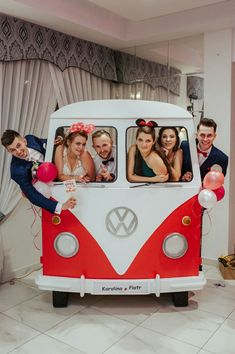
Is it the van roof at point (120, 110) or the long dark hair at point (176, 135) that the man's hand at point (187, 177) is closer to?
the long dark hair at point (176, 135)

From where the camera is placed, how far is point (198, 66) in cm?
404

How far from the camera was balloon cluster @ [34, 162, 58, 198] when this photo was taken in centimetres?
277

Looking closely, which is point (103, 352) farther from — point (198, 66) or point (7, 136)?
point (198, 66)

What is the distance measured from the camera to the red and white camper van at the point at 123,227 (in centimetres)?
285

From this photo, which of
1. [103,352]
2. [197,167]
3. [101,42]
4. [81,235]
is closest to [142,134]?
[197,167]

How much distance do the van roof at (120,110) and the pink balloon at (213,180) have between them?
0.51 metres

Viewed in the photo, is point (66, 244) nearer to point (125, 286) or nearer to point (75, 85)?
point (125, 286)

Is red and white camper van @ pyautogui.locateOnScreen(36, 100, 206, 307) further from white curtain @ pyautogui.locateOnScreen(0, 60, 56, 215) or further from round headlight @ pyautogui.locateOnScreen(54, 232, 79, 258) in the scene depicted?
white curtain @ pyautogui.locateOnScreen(0, 60, 56, 215)

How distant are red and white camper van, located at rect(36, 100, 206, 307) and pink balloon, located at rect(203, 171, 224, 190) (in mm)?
85

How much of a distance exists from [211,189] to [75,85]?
86.2 inches

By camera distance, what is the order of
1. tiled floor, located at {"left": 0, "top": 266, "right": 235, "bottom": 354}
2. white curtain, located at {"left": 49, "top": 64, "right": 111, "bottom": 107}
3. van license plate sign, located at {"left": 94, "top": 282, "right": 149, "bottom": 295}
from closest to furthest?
tiled floor, located at {"left": 0, "top": 266, "right": 235, "bottom": 354}, van license plate sign, located at {"left": 94, "top": 282, "right": 149, "bottom": 295}, white curtain, located at {"left": 49, "top": 64, "right": 111, "bottom": 107}

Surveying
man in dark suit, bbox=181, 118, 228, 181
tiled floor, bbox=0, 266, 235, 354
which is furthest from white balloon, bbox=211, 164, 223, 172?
tiled floor, bbox=0, 266, 235, 354

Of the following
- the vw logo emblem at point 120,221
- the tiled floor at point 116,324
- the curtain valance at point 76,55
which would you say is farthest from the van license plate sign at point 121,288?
the curtain valance at point 76,55

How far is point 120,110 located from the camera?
2881 mm
